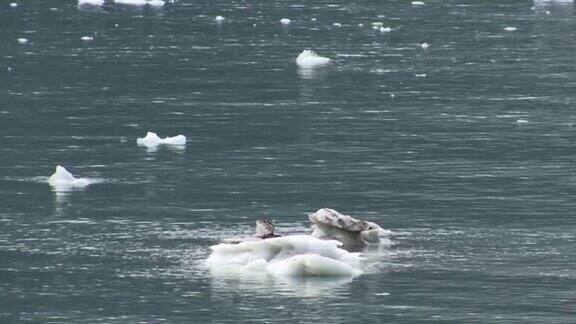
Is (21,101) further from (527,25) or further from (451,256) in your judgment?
(527,25)

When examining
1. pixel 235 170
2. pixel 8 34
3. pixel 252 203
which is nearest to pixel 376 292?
pixel 252 203

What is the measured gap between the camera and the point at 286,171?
2816 centimetres

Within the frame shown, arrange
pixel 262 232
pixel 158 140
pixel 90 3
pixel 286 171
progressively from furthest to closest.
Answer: pixel 90 3
pixel 158 140
pixel 286 171
pixel 262 232

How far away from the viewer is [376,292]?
63.6 ft

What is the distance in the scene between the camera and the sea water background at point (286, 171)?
19.3 m

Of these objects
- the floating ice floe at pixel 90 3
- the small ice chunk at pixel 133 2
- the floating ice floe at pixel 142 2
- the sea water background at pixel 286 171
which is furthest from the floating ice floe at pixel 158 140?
the small ice chunk at pixel 133 2

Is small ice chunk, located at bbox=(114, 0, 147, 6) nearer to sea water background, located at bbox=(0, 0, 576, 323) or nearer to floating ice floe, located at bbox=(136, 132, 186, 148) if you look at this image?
sea water background, located at bbox=(0, 0, 576, 323)

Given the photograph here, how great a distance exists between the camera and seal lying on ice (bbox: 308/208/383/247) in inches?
862

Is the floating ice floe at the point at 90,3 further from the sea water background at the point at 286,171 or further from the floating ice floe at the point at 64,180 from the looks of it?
the floating ice floe at the point at 64,180

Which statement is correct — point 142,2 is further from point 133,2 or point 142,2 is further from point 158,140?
point 158,140

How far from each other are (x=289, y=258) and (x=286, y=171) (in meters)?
7.81

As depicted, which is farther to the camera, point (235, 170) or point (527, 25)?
point (527, 25)

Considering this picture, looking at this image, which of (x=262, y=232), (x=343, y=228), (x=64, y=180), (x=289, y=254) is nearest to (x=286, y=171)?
(x=64, y=180)

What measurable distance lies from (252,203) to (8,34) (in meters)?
34.1
